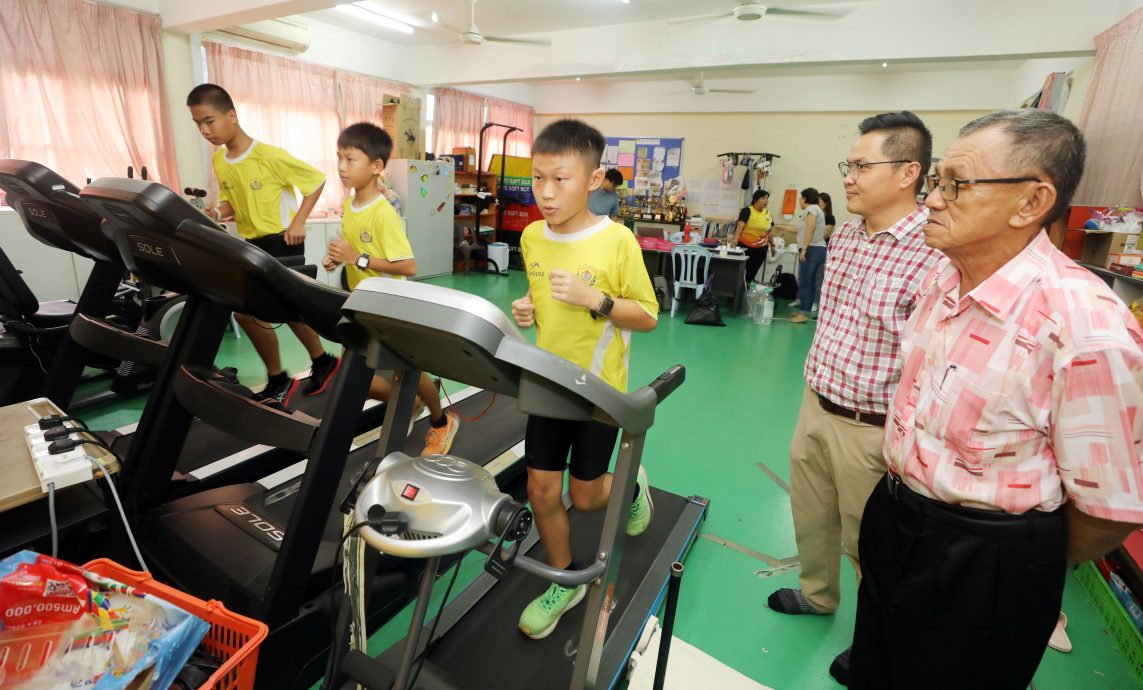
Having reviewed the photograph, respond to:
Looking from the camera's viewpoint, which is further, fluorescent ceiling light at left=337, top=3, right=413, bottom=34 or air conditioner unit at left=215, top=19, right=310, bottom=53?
fluorescent ceiling light at left=337, top=3, right=413, bottom=34

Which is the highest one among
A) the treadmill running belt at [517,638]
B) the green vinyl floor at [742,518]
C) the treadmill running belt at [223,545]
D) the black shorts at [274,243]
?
the black shorts at [274,243]

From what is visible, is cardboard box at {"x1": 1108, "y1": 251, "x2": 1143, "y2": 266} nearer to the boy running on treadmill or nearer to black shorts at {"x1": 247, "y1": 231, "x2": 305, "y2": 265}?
the boy running on treadmill

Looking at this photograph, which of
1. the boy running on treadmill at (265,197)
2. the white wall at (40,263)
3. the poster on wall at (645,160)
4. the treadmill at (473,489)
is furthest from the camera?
the poster on wall at (645,160)

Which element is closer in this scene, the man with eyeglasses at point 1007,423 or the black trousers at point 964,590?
the man with eyeglasses at point 1007,423

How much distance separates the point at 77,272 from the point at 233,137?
2.44m

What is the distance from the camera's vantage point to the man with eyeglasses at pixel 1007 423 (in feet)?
2.81

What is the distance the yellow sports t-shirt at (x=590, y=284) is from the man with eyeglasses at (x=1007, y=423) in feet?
2.49

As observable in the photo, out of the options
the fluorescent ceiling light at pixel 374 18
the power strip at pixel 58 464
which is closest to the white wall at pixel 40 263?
the power strip at pixel 58 464

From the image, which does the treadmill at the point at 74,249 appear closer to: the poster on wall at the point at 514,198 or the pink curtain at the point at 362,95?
the pink curtain at the point at 362,95

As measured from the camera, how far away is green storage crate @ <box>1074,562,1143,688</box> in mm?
1733

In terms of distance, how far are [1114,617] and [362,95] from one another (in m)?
8.52

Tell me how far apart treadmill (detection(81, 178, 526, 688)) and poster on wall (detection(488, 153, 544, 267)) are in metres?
7.70

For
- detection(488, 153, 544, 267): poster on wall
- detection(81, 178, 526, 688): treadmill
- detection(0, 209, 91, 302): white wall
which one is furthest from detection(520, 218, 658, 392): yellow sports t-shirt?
detection(488, 153, 544, 267): poster on wall

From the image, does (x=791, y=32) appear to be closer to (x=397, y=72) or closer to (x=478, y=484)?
(x=397, y=72)
